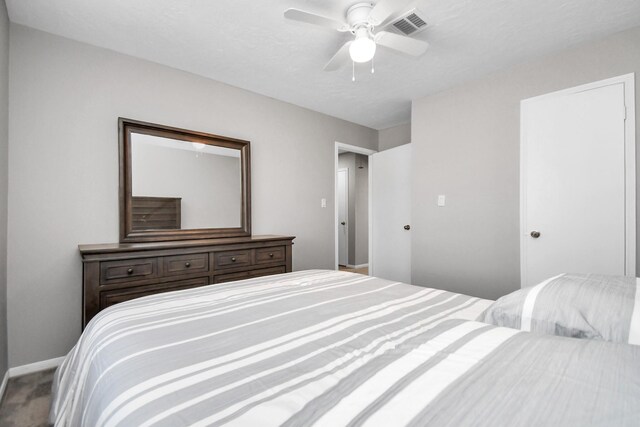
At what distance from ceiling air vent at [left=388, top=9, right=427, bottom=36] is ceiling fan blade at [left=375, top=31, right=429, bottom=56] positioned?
0.10 metres

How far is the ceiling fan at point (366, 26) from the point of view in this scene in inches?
60.8

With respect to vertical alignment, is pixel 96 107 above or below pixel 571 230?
above

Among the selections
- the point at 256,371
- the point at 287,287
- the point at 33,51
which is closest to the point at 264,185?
the point at 287,287

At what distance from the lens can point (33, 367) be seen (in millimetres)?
2010

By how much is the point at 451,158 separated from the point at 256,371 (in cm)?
294

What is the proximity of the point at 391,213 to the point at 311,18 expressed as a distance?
2.81 meters

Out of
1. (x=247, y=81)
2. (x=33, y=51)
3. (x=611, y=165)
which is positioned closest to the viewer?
(x=33, y=51)

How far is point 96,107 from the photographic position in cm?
223

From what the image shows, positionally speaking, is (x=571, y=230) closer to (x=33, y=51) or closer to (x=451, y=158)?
(x=451, y=158)

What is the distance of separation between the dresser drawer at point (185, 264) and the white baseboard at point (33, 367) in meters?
1.01

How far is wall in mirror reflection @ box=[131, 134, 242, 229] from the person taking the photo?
245cm

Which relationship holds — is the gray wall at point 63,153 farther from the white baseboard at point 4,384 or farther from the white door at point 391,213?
the white door at point 391,213

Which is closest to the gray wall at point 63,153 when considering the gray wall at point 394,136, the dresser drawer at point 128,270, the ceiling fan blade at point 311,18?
the dresser drawer at point 128,270

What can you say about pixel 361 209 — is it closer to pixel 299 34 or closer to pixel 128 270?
pixel 299 34
